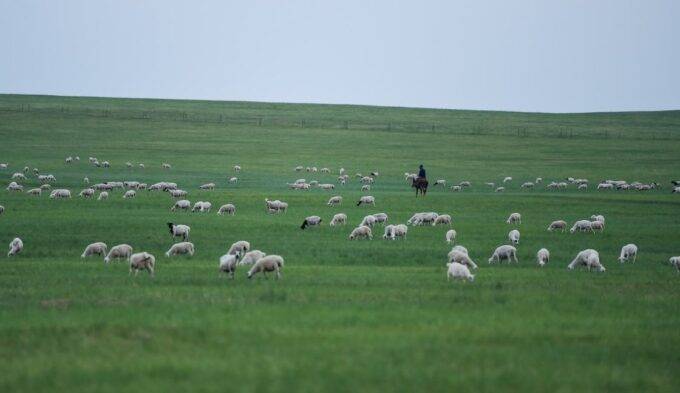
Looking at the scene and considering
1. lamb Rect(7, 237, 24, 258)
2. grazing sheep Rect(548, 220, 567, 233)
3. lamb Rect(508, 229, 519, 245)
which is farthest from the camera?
→ grazing sheep Rect(548, 220, 567, 233)

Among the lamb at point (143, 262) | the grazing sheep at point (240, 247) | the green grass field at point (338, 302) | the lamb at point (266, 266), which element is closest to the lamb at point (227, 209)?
the green grass field at point (338, 302)

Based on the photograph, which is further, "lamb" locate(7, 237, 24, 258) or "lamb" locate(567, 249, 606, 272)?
"lamb" locate(7, 237, 24, 258)

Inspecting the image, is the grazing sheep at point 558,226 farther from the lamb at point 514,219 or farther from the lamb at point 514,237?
the lamb at point 514,237

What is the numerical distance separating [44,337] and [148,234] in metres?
18.9

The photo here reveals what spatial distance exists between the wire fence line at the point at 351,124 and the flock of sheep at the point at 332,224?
49.7m

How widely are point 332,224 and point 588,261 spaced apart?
14.1 metres

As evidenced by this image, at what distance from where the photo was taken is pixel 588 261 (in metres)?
25.4

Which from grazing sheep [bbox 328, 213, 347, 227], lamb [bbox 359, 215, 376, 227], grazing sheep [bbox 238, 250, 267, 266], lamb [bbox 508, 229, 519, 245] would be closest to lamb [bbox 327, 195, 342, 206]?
grazing sheep [bbox 328, 213, 347, 227]

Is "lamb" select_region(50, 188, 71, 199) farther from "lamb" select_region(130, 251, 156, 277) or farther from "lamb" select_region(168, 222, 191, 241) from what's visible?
"lamb" select_region(130, 251, 156, 277)

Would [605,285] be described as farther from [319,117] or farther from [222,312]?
[319,117]

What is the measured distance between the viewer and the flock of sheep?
22953 mm

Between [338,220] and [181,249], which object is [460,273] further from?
[338,220]

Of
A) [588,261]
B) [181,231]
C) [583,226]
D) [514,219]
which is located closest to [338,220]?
[514,219]

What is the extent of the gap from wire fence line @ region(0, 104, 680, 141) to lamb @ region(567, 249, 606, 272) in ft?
291
